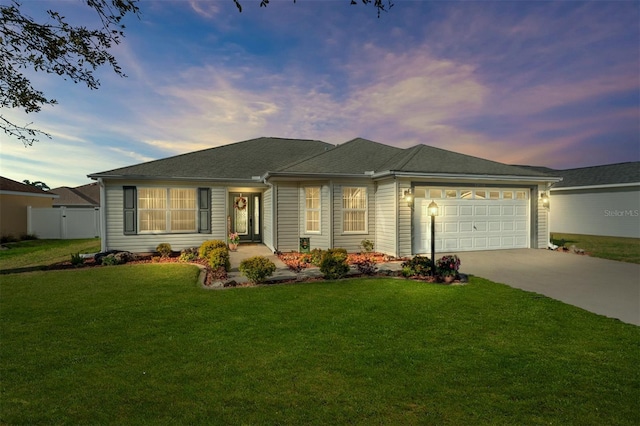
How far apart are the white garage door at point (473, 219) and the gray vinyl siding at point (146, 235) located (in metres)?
7.96

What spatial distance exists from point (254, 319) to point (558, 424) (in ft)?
13.6

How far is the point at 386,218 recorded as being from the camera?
12.5 meters

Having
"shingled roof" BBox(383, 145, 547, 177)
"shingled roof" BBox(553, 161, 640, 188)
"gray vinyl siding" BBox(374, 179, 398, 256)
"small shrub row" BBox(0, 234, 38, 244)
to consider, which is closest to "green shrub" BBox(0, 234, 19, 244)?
"small shrub row" BBox(0, 234, 38, 244)

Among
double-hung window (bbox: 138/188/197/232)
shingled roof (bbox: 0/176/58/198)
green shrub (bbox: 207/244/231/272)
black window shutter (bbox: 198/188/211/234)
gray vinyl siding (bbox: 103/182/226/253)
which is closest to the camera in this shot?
green shrub (bbox: 207/244/231/272)

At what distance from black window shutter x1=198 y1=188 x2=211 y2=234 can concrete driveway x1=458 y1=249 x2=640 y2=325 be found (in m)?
9.79

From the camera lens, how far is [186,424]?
2846mm

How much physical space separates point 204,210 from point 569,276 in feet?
41.3

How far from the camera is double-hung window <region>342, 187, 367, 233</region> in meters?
13.0

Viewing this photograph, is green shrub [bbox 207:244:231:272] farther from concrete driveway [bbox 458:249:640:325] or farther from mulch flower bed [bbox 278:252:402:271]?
concrete driveway [bbox 458:249:640:325]

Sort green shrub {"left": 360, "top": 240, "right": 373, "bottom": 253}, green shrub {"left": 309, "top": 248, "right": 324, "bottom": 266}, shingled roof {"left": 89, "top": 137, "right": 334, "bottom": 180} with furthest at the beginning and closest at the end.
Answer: shingled roof {"left": 89, "top": 137, "right": 334, "bottom": 180}, green shrub {"left": 360, "top": 240, "right": 373, "bottom": 253}, green shrub {"left": 309, "top": 248, "right": 324, "bottom": 266}

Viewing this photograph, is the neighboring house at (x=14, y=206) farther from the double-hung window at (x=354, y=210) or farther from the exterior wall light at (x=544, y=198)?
the exterior wall light at (x=544, y=198)

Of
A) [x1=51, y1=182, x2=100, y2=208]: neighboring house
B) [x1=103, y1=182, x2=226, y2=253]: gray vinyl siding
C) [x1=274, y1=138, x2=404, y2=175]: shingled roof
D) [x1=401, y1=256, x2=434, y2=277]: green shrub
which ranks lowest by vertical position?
[x1=401, y1=256, x2=434, y2=277]: green shrub

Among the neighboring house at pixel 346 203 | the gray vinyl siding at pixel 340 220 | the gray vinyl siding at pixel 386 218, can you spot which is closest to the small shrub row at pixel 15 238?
the neighboring house at pixel 346 203

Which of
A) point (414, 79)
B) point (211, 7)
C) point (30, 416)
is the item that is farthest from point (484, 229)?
point (30, 416)
